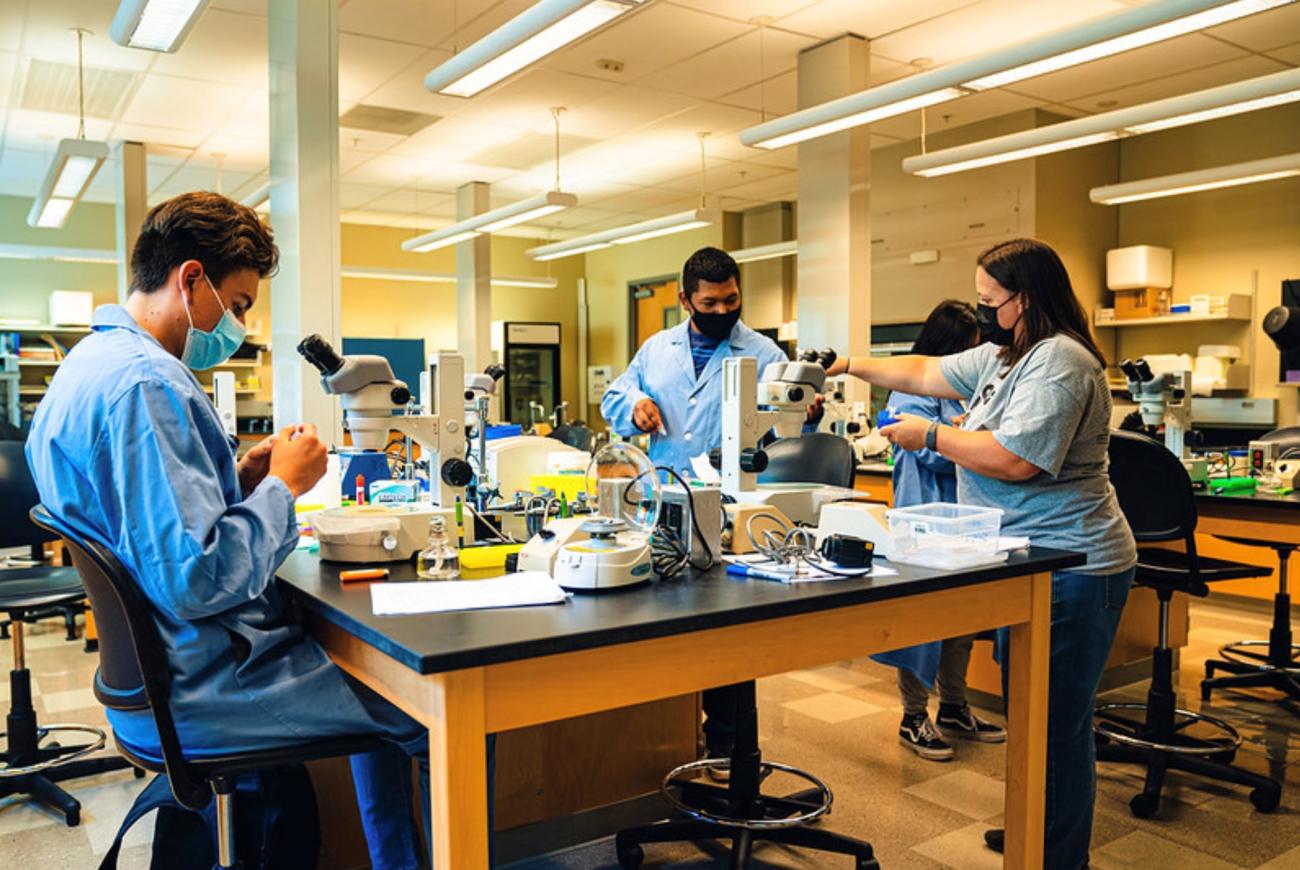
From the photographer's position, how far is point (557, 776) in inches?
97.7

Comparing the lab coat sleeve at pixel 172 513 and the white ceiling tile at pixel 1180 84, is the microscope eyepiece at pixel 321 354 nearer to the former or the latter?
the lab coat sleeve at pixel 172 513

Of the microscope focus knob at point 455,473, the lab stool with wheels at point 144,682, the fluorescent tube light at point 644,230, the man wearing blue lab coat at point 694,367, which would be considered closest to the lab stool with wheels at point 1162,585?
the man wearing blue lab coat at point 694,367

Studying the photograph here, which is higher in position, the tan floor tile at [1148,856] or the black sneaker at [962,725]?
the black sneaker at [962,725]

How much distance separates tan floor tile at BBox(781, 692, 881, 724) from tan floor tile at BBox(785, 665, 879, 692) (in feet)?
0.39

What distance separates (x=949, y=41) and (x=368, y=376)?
15.5 ft

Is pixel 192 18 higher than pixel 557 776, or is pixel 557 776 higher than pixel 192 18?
pixel 192 18

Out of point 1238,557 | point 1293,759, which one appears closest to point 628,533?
point 1293,759

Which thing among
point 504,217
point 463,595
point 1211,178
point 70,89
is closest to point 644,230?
point 504,217

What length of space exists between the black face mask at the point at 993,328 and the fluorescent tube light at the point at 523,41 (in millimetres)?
1969

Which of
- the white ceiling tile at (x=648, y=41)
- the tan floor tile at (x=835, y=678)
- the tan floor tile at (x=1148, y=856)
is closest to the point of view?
the tan floor tile at (x=1148, y=856)

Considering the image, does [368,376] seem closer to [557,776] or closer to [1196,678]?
[557,776]

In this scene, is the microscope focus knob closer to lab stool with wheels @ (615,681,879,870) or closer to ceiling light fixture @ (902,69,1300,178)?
lab stool with wheels @ (615,681,879,870)

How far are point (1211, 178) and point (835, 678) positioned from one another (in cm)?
385

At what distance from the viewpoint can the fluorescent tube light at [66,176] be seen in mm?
5523
